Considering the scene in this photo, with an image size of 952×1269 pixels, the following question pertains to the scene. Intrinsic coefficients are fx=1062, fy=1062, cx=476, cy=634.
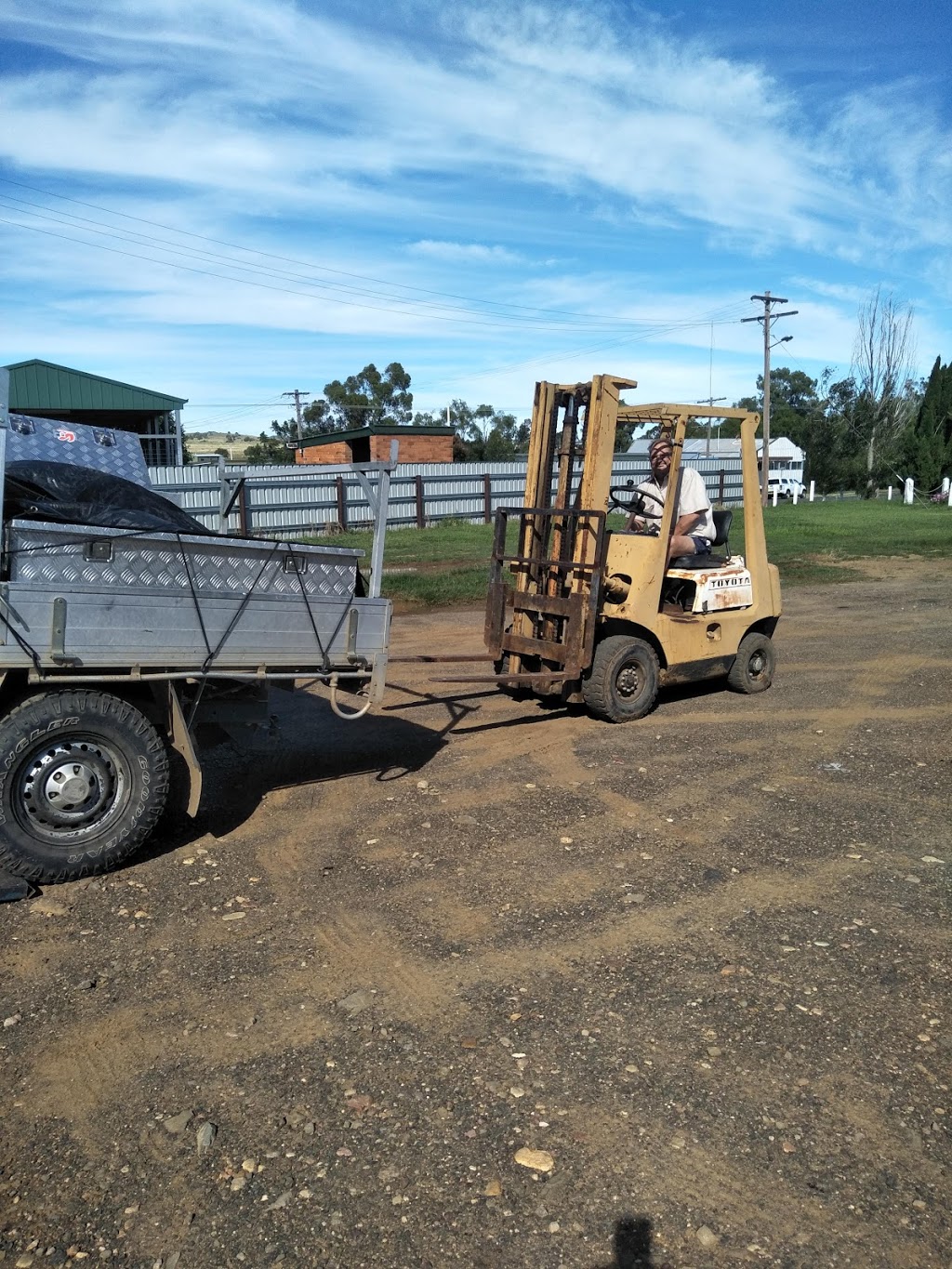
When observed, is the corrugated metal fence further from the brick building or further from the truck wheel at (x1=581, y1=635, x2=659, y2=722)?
the truck wheel at (x1=581, y1=635, x2=659, y2=722)

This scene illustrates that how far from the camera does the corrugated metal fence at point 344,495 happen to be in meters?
25.6

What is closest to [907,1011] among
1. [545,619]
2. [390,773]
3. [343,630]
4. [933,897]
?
[933,897]

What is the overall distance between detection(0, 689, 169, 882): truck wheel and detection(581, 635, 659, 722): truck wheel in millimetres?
3986

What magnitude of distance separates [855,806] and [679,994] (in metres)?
2.83

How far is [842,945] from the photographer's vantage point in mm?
4668

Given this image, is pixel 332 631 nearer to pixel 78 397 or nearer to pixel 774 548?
pixel 774 548

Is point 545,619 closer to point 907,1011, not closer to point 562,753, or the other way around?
point 562,753

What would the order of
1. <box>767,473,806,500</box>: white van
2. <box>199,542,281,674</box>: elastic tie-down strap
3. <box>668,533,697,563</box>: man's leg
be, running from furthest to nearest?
1. <box>767,473,806,500</box>: white van
2. <box>668,533,697,563</box>: man's leg
3. <box>199,542,281,674</box>: elastic tie-down strap

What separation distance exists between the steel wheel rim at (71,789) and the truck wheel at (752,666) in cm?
608

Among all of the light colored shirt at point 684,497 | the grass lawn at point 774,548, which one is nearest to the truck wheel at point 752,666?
the light colored shirt at point 684,497

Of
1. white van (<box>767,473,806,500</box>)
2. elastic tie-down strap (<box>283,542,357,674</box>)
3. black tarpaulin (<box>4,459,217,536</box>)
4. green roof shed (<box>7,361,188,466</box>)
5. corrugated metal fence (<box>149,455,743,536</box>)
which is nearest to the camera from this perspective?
black tarpaulin (<box>4,459,217,536</box>)

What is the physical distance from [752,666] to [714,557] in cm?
117

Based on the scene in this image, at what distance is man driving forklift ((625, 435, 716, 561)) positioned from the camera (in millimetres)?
8703

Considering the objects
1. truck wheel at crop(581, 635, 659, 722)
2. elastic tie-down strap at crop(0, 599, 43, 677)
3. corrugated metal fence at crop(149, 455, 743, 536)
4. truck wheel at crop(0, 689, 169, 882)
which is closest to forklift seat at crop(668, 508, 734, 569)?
truck wheel at crop(581, 635, 659, 722)
